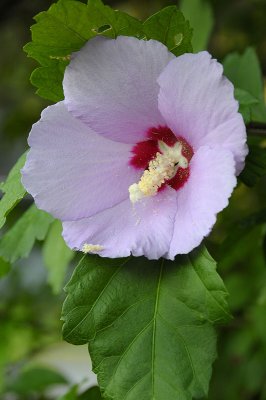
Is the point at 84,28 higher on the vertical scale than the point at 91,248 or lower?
higher

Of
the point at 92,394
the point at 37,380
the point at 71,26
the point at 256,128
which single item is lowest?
the point at 37,380

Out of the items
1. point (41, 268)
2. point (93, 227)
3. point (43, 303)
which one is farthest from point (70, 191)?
point (41, 268)

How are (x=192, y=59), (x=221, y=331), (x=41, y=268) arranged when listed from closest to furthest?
(x=192, y=59), (x=221, y=331), (x=41, y=268)

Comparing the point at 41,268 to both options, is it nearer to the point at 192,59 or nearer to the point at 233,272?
the point at 233,272

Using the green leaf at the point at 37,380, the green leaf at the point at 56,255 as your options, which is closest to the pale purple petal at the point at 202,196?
the green leaf at the point at 56,255

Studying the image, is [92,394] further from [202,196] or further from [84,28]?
[84,28]

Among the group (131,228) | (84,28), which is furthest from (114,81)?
(131,228)

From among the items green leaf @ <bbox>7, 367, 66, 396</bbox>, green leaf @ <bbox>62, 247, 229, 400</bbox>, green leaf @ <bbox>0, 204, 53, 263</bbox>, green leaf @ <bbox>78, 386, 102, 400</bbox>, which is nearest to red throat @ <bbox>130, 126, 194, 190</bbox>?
green leaf @ <bbox>62, 247, 229, 400</bbox>
